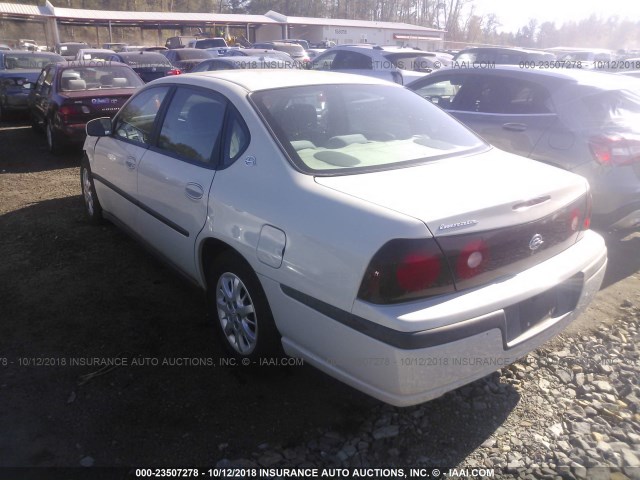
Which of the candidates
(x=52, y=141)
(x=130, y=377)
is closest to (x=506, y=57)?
(x=52, y=141)

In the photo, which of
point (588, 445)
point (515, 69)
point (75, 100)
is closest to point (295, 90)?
point (588, 445)

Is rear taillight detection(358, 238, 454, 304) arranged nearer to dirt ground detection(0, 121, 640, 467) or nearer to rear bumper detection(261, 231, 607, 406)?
rear bumper detection(261, 231, 607, 406)

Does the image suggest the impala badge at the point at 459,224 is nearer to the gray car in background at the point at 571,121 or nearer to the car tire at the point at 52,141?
the gray car in background at the point at 571,121

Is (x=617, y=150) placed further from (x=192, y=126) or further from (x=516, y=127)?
(x=192, y=126)

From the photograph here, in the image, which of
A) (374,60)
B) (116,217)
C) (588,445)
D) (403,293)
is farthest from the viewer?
(374,60)

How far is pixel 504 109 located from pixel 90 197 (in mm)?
4293

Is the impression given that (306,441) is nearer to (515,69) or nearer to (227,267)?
(227,267)

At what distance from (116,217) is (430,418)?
3.34 m

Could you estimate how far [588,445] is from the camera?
8.63 ft

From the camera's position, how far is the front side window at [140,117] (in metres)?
4.12

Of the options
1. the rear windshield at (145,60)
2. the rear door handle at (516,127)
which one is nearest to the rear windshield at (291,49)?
the rear windshield at (145,60)

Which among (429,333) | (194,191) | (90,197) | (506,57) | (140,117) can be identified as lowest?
(90,197)

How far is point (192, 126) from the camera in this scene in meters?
3.61

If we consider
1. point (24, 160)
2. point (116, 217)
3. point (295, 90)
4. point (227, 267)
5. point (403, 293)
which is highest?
point (295, 90)
